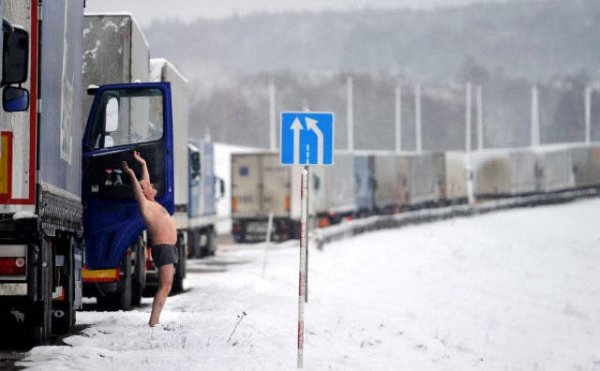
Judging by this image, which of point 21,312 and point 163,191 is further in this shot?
point 163,191

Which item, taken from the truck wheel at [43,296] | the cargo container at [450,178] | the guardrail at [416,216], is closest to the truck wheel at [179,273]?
the truck wheel at [43,296]

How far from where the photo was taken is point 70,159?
12516 millimetres

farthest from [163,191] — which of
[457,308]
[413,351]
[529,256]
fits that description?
[529,256]

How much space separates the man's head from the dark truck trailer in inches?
43.8

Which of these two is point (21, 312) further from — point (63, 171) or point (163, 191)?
point (163, 191)

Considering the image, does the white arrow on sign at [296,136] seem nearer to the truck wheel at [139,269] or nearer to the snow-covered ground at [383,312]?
the snow-covered ground at [383,312]

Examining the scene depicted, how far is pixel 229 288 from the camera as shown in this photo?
20734 millimetres

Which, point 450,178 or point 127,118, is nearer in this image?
point 127,118

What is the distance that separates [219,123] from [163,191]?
5866 inches

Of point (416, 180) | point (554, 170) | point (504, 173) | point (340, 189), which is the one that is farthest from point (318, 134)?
point (554, 170)

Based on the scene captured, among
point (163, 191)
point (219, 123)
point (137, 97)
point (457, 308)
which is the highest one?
point (219, 123)

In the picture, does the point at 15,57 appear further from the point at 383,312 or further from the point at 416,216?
the point at 416,216

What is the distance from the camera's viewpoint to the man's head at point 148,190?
13.1 m

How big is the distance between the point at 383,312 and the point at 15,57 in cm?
1078
